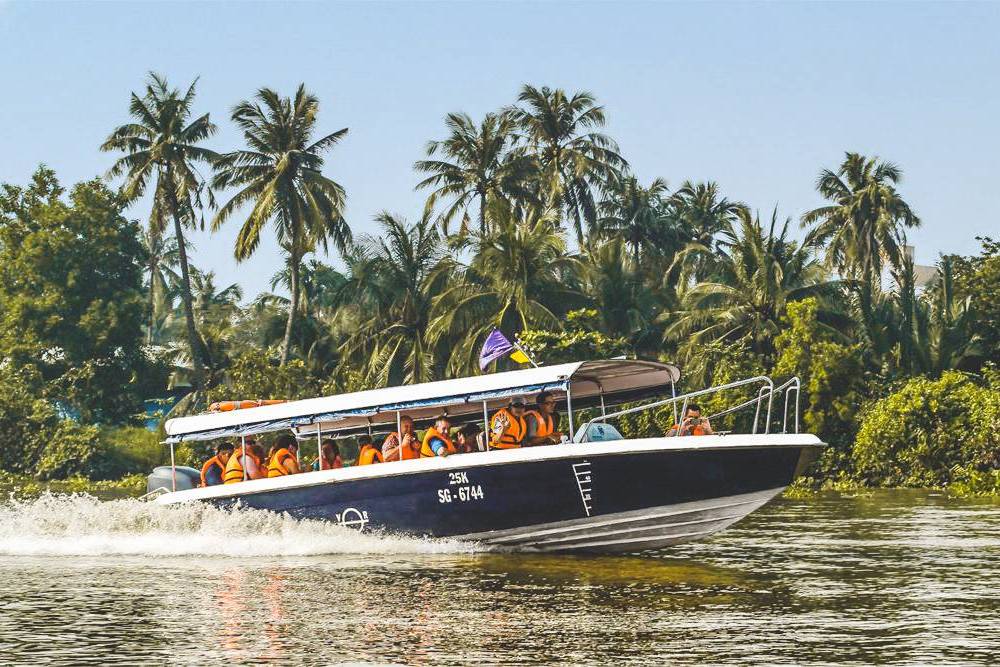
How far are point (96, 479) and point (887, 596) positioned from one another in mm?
39100

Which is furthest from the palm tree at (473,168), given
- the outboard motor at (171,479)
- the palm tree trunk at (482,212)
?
the outboard motor at (171,479)

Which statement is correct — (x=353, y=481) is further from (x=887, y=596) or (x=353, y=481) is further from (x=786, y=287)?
(x=786, y=287)

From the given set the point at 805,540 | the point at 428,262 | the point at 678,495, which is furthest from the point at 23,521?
the point at 428,262

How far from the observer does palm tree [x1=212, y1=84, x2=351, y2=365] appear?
48156mm

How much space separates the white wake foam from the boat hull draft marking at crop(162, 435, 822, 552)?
208 mm

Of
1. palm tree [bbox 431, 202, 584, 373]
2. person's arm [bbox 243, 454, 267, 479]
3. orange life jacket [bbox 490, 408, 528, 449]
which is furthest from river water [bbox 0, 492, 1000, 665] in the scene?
palm tree [bbox 431, 202, 584, 373]

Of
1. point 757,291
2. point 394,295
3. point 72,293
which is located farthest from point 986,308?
point 72,293

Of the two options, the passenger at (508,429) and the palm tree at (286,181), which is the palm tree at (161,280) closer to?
the palm tree at (286,181)

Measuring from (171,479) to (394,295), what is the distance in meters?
25.0

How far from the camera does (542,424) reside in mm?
17516

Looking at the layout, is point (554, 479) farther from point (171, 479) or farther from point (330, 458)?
point (171, 479)

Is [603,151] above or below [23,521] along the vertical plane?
above

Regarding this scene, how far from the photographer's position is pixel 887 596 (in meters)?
14.1

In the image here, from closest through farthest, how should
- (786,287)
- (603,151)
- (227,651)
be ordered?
(227,651) → (786,287) → (603,151)
